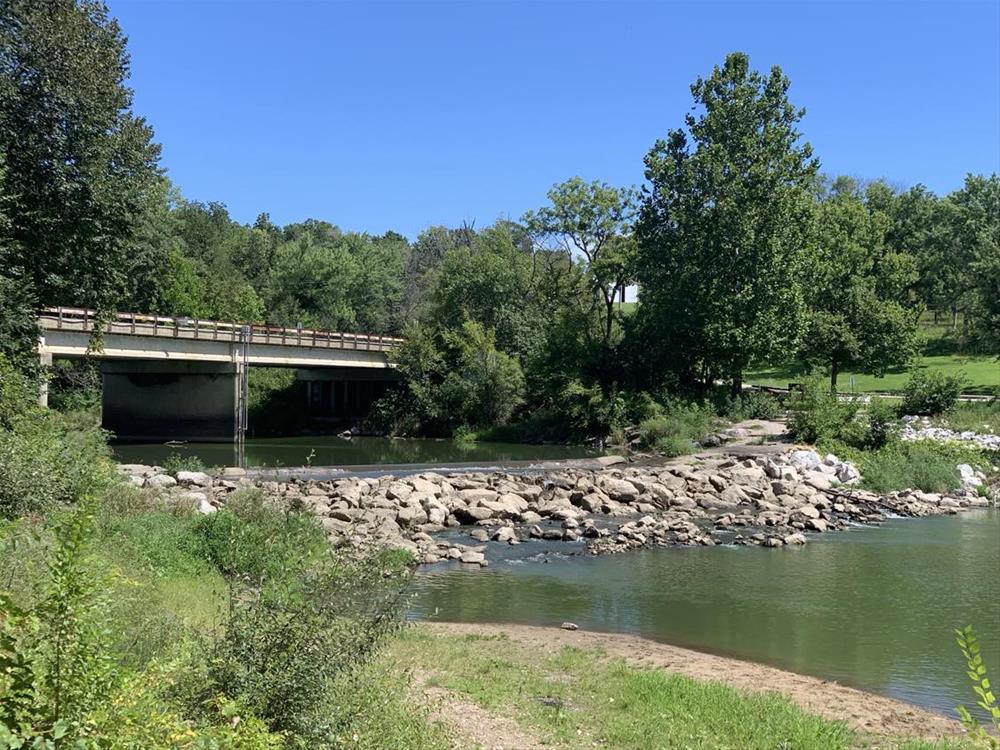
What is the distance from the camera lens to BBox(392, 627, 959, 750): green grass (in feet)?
33.0

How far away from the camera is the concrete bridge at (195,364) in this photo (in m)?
47.8

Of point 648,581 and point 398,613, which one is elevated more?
point 398,613

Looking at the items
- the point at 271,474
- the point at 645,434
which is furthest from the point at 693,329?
the point at 271,474

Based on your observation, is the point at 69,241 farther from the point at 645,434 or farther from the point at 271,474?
the point at 645,434

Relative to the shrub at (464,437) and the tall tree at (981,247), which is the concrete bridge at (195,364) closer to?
the shrub at (464,437)

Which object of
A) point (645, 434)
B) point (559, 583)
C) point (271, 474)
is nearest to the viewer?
point (559, 583)

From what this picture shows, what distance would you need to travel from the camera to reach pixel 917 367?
6238 cm

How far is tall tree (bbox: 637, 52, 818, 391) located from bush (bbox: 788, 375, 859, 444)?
6698 millimetres

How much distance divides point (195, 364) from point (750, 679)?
44.8 metres

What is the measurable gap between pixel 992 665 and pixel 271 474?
24.9 m

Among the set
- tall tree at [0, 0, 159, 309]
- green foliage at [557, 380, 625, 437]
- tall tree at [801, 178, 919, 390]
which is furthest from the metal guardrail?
tall tree at [0, 0, 159, 309]

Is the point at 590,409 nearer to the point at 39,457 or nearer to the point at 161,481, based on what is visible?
the point at 161,481

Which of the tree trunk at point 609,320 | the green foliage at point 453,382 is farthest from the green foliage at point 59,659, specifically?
the tree trunk at point 609,320

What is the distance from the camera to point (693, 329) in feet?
172
